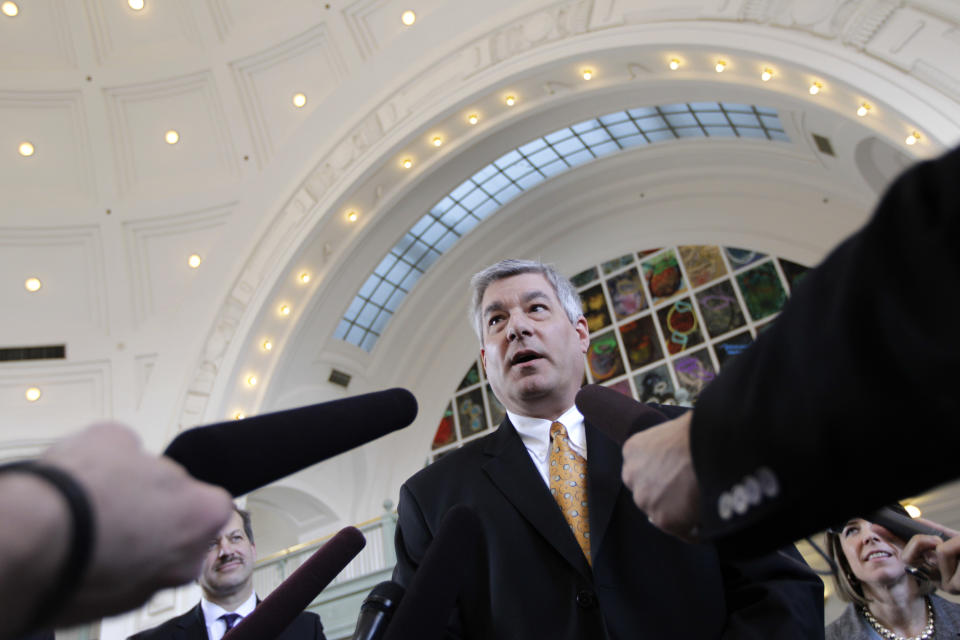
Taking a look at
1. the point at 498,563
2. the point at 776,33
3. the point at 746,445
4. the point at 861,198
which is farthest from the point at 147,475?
the point at 861,198

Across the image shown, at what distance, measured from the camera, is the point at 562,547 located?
2.03 m

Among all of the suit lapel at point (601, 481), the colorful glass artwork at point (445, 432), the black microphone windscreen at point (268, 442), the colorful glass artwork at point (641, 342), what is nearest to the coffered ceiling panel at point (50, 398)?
the colorful glass artwork at point (445, 432)

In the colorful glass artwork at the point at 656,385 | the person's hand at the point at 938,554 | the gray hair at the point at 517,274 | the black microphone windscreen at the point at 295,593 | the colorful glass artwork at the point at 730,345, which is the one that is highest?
the colorful glass artwork at the point at 730,345

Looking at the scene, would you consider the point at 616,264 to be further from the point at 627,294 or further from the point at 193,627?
the point at 193,627

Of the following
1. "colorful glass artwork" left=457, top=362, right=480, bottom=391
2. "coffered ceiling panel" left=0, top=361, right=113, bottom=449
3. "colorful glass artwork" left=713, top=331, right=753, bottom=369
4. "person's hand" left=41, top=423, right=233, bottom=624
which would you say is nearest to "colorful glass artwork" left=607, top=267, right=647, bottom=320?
"colorful glass artwork" left=713, top=331, right=753, bottom=369

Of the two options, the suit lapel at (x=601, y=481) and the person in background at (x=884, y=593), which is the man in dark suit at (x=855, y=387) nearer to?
the suit lapel at (x=601, y=481)

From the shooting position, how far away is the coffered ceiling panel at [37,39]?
16094 mm

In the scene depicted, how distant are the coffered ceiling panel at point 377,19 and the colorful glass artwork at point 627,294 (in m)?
7.47

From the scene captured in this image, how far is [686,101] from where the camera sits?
42.8 feet

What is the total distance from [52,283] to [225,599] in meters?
15.1

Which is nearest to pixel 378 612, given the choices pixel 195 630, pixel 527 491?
pixel 527 491

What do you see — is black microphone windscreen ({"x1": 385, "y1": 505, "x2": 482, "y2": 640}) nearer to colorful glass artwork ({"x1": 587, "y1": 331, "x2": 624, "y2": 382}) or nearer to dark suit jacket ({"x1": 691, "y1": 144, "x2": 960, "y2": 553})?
dark suit jacket ({"x1": 691, "y1": 144, "x2": 960, "y2": 553})

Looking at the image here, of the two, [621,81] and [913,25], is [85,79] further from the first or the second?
[913,25]

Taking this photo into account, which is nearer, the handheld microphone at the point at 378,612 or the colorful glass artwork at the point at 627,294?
the handheld microphone at the point at 378,612
